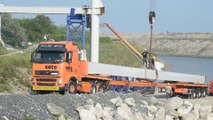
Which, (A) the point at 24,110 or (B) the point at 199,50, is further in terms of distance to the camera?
(B) the point at 199,50

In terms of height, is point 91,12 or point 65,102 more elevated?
point 91,12

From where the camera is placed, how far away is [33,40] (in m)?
77.2

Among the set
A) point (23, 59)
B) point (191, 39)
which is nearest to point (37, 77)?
point (23, 59)

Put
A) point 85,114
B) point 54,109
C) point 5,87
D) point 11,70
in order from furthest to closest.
Result: point 11,70, point 5,87, point 85,114, point 54,109

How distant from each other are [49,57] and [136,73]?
9.31 meters

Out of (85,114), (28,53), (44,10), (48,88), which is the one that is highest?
(44,10)

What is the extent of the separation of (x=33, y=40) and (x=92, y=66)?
5219 centimetres

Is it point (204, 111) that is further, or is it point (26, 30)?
point (26, 30)

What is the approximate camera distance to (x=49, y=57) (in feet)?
75.2

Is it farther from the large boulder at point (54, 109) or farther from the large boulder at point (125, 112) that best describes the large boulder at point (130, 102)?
the large boulder at point (54, 109)

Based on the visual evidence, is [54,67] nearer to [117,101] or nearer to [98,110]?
[117,101]

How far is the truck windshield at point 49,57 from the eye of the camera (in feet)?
74.7

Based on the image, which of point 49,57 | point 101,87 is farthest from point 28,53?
point 49,57

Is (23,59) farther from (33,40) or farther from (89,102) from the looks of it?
(33,40)
